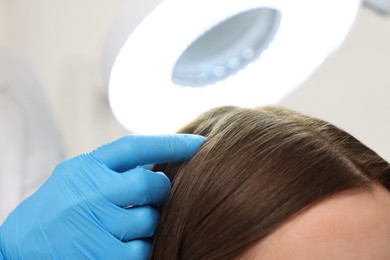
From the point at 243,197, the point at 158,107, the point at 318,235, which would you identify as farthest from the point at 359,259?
the point at 158,107

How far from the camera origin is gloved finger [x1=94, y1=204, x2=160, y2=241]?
79 centimetres

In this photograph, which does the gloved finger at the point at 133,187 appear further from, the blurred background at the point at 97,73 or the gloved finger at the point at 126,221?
the blurred background at the point at 97,73

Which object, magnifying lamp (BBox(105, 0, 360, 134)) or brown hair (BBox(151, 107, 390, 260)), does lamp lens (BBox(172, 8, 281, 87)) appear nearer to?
magnifying lamp (BBox(105, 0, 360, 134))

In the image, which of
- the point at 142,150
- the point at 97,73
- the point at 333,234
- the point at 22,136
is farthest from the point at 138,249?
the point at 97,73

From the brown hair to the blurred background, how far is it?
0.83 metres

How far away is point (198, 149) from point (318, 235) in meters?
0.23

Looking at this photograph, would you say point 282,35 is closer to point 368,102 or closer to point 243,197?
point 243,197

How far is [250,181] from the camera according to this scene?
0.76 meters

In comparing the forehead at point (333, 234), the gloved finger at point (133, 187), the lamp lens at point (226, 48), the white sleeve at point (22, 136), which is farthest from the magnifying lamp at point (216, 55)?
the white sleeve at point (22, 136)

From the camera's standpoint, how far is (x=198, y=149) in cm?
85

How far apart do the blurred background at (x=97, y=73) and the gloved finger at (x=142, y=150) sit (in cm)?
90

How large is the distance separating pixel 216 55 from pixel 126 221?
320mm

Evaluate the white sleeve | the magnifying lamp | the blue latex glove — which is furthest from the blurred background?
the blue latex glove

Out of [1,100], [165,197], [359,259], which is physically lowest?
[359,259]
